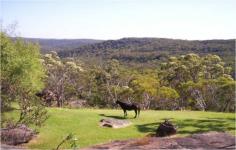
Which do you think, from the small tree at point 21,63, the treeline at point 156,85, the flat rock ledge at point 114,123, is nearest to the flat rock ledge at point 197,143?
the small tree at point 21,63

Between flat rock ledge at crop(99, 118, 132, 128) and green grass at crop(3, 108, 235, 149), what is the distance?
15.2 inches

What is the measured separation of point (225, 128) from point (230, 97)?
30999mm

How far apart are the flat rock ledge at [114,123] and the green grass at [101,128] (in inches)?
15.2

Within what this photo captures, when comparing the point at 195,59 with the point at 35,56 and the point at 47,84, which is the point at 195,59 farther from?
the point at 35,56

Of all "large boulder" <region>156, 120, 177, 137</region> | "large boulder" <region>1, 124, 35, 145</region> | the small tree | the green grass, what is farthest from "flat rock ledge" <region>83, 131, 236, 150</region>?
"large boulder" <region>1, 124, 35, 145</region>

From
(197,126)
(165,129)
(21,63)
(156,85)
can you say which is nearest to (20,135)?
(165,129)

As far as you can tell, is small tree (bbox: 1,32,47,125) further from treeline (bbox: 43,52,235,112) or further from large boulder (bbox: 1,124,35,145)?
treeline (bbox: 43,52,235,112)

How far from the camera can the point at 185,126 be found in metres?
27.0

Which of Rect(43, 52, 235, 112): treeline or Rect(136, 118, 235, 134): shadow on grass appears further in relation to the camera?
Rect(43, 52, 235, 112): treeline

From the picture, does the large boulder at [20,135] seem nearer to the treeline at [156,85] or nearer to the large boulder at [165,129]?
the large boulder at [165,129]

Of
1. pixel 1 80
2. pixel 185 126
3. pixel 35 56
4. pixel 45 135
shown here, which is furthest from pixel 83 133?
pixel 35 56

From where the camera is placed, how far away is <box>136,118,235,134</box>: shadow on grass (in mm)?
26078

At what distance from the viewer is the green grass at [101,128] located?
81.0ft

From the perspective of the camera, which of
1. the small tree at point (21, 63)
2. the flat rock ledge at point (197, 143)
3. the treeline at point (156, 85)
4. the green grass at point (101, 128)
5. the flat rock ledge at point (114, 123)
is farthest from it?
the treeline at point (156, 85)
